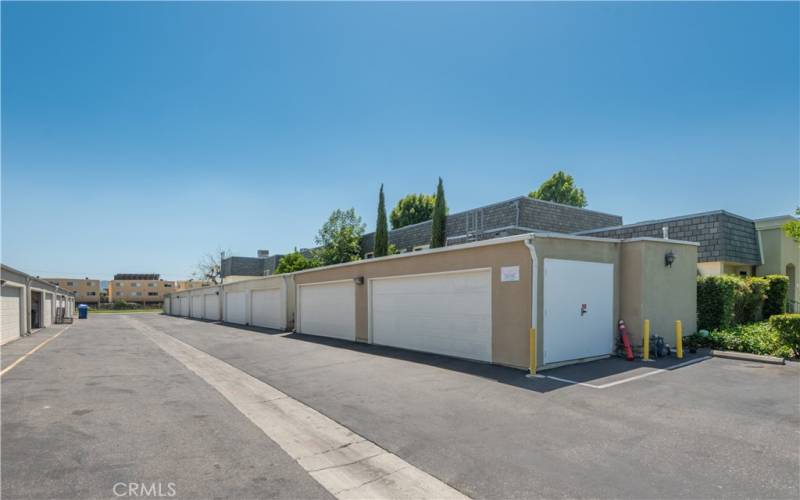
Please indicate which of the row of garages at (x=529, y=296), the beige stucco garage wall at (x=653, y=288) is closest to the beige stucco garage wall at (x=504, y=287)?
the row of garages at (x=529, y=296)

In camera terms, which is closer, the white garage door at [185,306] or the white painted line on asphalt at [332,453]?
the white painted line on asphalt at [332,453]

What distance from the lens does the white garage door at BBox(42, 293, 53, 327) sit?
26.4 m

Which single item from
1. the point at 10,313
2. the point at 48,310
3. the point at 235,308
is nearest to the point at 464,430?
the point at 10,313

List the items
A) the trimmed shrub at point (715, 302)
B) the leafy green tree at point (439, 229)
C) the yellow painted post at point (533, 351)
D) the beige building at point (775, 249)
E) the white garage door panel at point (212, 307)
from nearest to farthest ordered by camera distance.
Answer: the yellow painted post at point (533, 351) < the trimmed shrub at point (715, 302) < the beige building at point (775, 249) < the leafy green tree at point (439, 229) < the white garage door panel at point (212, 307)

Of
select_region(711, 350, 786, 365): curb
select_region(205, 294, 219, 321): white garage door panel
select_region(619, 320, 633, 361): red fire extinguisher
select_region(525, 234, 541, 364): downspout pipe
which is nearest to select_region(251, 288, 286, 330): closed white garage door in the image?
select_region(205, 294, 219, 321): white garage door panel

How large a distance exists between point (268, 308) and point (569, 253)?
18.6 meters

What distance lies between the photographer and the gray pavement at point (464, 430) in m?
3.76

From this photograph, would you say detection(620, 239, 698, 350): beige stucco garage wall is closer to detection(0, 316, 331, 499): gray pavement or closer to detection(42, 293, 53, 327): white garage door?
detection(0, 316, 331, 499): gray pavement

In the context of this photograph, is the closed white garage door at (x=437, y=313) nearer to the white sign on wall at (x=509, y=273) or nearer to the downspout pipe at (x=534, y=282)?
the white sign on wall at (x=509, y=273)

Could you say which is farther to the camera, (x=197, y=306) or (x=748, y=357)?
(x=197, y=306)

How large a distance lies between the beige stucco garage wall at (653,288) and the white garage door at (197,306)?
3717 centimetres

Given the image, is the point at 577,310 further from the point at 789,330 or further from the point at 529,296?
the point at 789,330

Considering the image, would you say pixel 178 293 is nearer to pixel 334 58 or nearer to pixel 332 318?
pixel 332 318

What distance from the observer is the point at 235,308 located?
28.8 m
